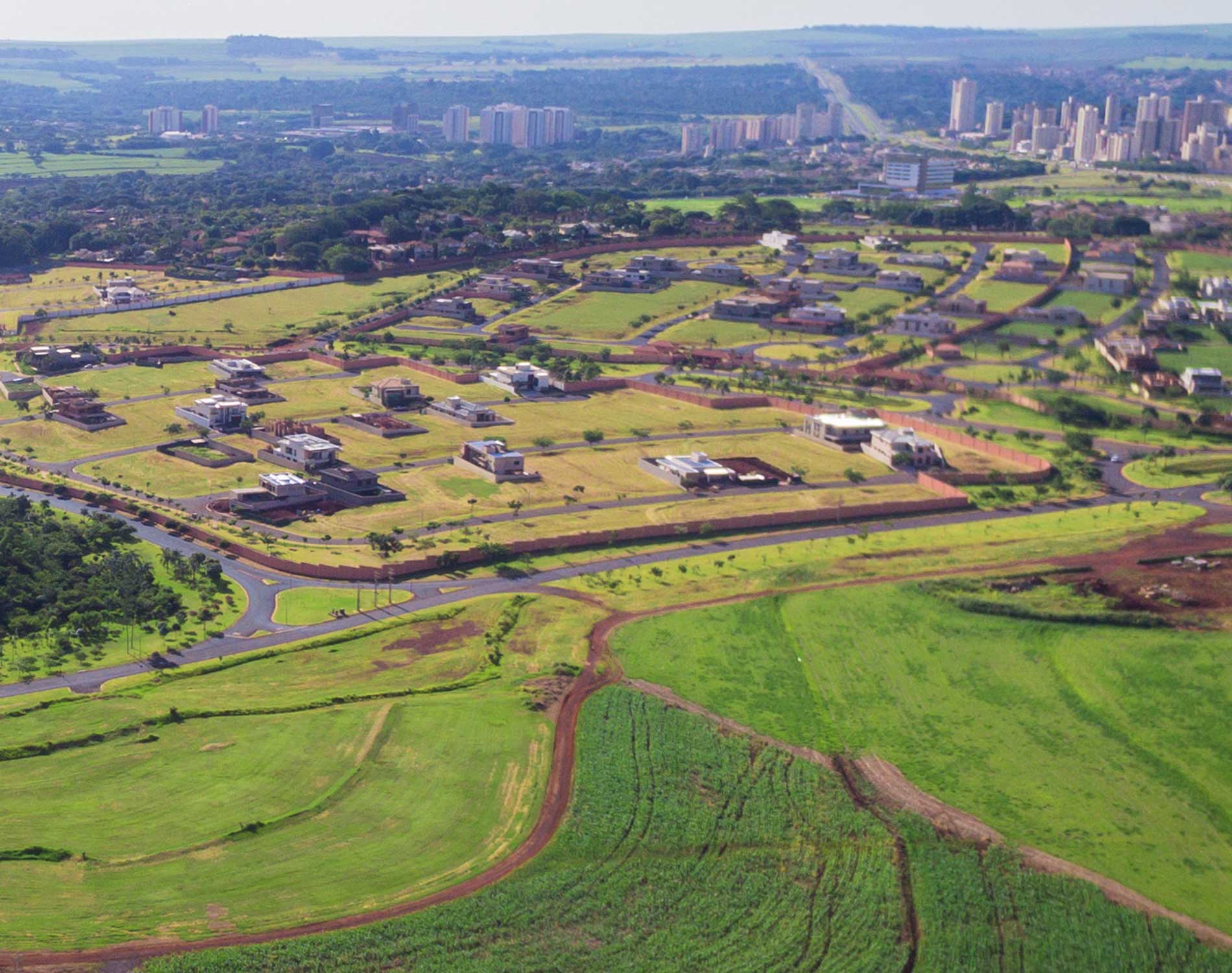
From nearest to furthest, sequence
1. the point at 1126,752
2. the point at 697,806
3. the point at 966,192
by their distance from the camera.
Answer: the point at 697,806 → the point at 1126,752 → the point at 966,192

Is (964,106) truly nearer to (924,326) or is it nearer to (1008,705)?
(924,326)

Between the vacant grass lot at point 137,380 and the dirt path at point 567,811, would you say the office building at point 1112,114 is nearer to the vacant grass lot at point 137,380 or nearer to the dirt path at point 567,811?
the vacant grass lot at point 137,380

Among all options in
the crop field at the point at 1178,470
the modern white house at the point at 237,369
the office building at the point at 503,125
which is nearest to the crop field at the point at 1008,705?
the crop field at the point at 1178,470

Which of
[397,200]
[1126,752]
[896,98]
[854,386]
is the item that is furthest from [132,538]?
[896,98]

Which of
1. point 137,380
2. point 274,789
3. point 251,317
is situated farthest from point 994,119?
point 274,789

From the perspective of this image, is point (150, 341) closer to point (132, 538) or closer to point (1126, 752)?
point (132, 538)
